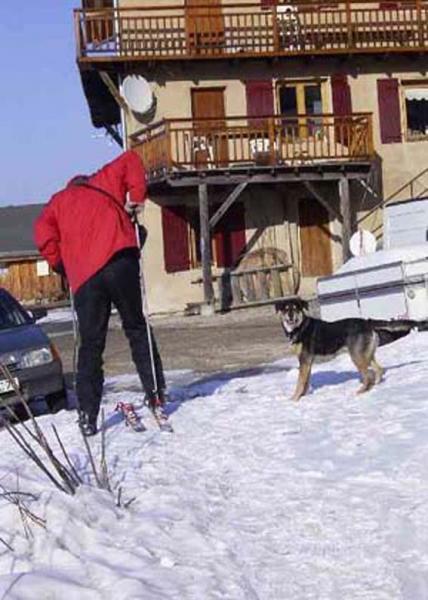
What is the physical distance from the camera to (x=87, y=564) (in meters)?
3.92

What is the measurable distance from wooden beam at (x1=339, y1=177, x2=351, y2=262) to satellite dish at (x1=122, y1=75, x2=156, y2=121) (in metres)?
4.94

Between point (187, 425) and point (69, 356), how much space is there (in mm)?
9709

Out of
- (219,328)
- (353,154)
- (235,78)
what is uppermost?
(235,78)

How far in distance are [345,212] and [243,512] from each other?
65.5ft

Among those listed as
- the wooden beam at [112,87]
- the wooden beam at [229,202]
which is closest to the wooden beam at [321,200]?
the wooden beam at [229,202]

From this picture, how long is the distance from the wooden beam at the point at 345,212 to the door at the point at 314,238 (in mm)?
1009

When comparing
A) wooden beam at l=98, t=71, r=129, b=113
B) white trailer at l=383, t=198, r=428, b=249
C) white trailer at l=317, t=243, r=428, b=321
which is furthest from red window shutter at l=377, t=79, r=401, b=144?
white trailer at l=317, t=243, r=428, b=321

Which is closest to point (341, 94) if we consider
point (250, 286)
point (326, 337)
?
point (250, 286)

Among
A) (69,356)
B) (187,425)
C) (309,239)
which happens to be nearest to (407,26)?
(309,239)

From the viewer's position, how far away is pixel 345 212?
24.4 metres

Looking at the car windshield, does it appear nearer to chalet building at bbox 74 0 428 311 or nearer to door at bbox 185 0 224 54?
chalet building at bbox 74 0 428 311

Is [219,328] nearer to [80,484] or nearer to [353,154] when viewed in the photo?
[353,154]

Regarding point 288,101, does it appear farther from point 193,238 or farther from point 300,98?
point 193,238

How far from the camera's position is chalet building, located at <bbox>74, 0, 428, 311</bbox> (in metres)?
24.2
